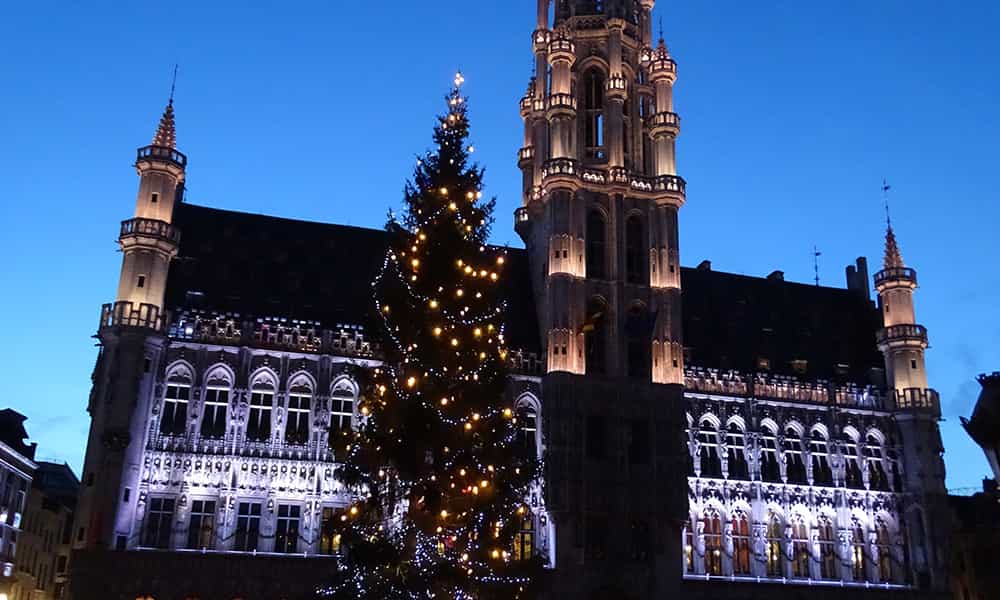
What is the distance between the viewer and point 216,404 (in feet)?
136

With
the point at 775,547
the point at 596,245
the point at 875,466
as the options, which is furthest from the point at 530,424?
the point at 875,466

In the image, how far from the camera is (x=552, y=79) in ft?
167

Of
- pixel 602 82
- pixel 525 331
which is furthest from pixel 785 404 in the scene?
pixel 602 82

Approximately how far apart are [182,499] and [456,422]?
18.7 metres

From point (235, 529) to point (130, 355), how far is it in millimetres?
8119

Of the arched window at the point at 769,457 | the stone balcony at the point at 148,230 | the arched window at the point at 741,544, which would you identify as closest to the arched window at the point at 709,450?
the arched window at the point at 741,544

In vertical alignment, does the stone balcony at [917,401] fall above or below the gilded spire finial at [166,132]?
below

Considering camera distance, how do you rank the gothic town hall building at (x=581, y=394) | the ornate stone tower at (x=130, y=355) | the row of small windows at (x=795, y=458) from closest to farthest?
the ornate stone tower at (x=130, y=355) → the gothic town hall building at (x=581, y=394) → the row of small windows at (x=795, y=458)

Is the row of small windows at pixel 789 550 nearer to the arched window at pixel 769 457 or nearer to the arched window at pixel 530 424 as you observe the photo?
the arched window at pixel 769 457

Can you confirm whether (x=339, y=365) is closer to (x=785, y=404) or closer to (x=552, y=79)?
(x=552, y=79)

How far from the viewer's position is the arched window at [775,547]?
46812mm

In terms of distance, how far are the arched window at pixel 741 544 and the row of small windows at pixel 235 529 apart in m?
18.3

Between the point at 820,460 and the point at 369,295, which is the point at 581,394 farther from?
the point at 820,460

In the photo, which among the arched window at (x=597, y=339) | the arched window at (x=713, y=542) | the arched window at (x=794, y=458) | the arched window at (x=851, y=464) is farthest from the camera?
the arched window at (x=851, y=464)
